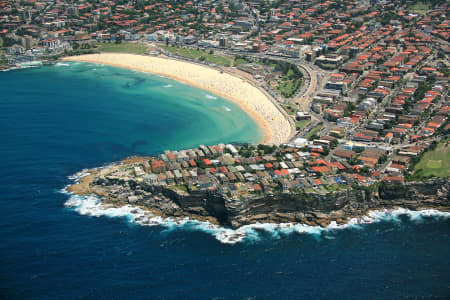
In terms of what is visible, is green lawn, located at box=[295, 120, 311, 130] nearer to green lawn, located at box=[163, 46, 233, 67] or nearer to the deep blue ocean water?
the deep blue ocean water

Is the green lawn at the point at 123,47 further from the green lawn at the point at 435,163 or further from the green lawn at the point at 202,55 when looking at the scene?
the green lawn at the point at 435,163

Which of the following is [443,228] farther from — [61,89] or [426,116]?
[61,89]

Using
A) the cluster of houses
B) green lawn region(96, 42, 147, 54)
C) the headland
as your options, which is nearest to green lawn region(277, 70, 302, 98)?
the cluster of houses

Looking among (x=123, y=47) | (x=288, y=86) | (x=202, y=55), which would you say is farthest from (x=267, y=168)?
(x=123, y=47)

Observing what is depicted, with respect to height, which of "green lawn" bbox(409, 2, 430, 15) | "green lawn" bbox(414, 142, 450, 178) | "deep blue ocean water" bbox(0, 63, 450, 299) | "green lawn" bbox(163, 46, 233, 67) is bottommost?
"deep blue ocean water" bbox(0, 63, 450, 299)

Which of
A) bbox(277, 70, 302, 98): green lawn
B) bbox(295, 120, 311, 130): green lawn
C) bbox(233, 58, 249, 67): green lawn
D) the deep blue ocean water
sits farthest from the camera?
bbox(233, 58, 249, 67): green lawn

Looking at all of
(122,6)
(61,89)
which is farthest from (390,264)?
(122,6)

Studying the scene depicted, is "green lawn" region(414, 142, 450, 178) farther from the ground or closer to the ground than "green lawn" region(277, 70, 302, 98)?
farther from the ground
